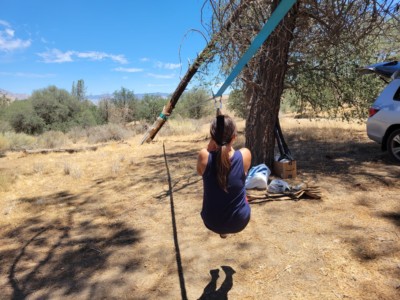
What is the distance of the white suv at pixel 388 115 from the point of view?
20.6 feet

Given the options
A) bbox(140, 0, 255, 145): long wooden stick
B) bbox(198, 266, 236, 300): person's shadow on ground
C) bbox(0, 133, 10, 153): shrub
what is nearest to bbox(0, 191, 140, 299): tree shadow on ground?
bbox(198, 266, 236, 300): person's shadow on ground

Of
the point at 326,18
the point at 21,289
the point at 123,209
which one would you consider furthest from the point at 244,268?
the point at 326,18

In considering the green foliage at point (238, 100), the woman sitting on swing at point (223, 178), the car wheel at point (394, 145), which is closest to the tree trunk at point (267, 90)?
the green foliage at point (238, 100)

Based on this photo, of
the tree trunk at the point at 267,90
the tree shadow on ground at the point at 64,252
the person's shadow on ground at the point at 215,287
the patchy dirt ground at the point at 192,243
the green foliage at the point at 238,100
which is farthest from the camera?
the green foliage at the point at 238,100

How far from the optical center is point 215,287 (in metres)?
2.89

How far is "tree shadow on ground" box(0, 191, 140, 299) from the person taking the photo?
310 cm

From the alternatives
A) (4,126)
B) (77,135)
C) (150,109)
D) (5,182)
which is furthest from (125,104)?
(5,182)

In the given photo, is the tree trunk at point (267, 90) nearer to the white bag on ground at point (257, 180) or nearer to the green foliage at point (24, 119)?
the white bag on ground at point (257, 180)

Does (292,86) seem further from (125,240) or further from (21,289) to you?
(21,289)

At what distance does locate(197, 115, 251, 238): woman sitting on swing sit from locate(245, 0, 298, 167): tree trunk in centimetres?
326

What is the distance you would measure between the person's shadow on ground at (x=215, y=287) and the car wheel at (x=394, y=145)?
4.75 meters

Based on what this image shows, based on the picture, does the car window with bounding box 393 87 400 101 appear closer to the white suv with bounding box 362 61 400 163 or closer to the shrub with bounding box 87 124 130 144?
the white suv with bounding box 362 61 400 163

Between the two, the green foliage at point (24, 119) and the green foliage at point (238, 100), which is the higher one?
the green foliage at point (238, 100)

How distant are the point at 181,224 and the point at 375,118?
15.6 feet
